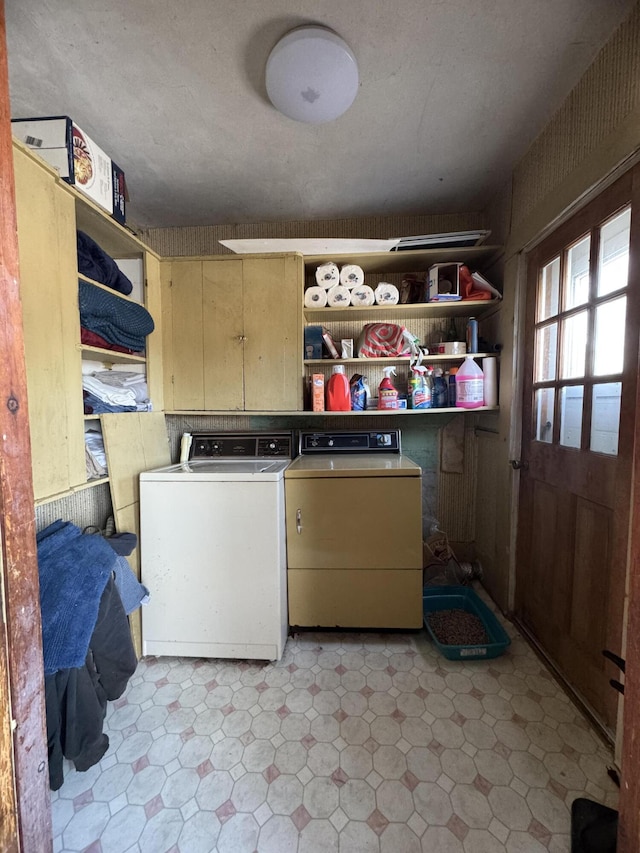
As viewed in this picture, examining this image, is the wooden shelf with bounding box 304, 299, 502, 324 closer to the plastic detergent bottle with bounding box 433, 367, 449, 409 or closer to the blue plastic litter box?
the plastic detergent bottle with bounding box 433, 367, 449, 409

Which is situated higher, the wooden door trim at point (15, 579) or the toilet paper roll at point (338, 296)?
the toilet paper roll at point (338, 296)

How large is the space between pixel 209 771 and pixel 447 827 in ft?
2.54

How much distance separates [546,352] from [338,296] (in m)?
1.14

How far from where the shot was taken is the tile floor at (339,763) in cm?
93

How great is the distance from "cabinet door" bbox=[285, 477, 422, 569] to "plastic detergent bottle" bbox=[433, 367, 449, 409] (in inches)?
25.4

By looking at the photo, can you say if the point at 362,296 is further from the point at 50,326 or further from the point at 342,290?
the point at 50,326

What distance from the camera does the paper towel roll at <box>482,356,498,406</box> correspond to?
1884 mm

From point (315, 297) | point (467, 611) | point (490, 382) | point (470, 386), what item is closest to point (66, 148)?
point (315, 297)

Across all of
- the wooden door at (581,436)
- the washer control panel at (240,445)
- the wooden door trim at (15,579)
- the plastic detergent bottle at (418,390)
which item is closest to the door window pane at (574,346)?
the wooden door at (581,436)

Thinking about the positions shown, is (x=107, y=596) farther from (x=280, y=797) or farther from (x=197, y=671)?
(x=280, y=797)

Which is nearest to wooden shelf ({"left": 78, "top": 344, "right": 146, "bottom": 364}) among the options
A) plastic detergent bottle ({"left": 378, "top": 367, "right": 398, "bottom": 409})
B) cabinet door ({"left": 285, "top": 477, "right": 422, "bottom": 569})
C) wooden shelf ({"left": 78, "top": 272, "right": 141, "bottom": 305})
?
wooden shelf ({"left": 78, "top": 272, "right": 141, "bottom": 305})

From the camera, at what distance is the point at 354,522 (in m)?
1.62

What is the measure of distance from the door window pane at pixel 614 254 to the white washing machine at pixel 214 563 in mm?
1521

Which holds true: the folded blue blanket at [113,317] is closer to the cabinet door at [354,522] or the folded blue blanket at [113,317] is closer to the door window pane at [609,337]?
the cabinet door at [354,522]
